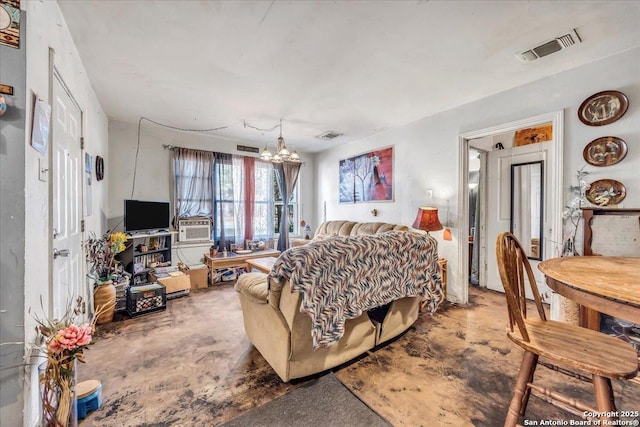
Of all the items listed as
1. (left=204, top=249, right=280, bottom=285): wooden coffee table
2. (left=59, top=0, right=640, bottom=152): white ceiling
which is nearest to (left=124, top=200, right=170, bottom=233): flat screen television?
(left=204, top=249, right=280, bottom=285): wooden coffee table

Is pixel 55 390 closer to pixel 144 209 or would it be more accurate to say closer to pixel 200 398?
pixel 200 398

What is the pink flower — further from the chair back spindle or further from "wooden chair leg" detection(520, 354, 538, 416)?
"wooden chair leg" detection(520, 354, 538, 416)

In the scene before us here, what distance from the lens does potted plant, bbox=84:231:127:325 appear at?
2701 mm

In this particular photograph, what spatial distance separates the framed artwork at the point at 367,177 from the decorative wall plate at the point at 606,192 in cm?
239

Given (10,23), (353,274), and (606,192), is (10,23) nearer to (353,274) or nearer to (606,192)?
(353,274)

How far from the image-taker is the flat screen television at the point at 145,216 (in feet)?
11.8

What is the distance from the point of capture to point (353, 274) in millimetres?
1832

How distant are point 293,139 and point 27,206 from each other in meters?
4.11

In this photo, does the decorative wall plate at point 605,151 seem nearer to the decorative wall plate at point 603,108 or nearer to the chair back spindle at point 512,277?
the decorative wall plate at point 603,108

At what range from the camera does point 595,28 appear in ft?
6.24

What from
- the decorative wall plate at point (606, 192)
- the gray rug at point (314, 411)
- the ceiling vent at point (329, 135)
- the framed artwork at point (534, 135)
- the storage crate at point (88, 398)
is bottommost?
the gray rug at point (314, 411)

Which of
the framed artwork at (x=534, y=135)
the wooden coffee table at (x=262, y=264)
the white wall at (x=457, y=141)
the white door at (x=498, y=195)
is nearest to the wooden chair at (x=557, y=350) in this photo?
the white wall at (x=457, y=141)

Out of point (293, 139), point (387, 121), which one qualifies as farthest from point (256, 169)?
point (387, 121)

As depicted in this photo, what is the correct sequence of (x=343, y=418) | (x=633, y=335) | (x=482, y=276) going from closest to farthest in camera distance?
1. (x=343, y=418)
2. (x=633, y=335)
3. (x=482, y=276)
